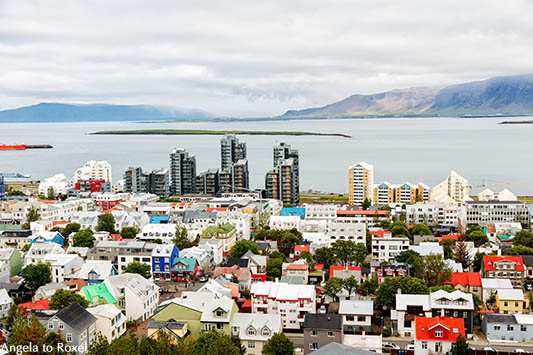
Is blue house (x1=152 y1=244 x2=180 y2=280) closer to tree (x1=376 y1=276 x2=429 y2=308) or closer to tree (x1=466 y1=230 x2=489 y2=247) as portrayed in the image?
tree (x1=376 y1=276 x2=429 y2=308)

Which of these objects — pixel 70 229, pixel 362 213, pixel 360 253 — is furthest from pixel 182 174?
pixel 360 253

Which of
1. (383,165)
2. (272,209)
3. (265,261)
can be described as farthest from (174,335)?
(383,165)

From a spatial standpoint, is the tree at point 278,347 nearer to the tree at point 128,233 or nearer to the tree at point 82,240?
the tree at point 82,240

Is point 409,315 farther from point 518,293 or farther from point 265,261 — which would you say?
point 265,261

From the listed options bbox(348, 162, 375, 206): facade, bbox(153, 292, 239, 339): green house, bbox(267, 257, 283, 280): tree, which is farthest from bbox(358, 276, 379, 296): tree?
bbox(348, 162, 375, 206): facade

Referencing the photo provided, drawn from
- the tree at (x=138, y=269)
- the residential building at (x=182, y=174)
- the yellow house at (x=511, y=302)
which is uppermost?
the residential building at (x=182, y=174)

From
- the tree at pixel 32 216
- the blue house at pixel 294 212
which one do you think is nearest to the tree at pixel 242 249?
the blue house at pixel 294 212
